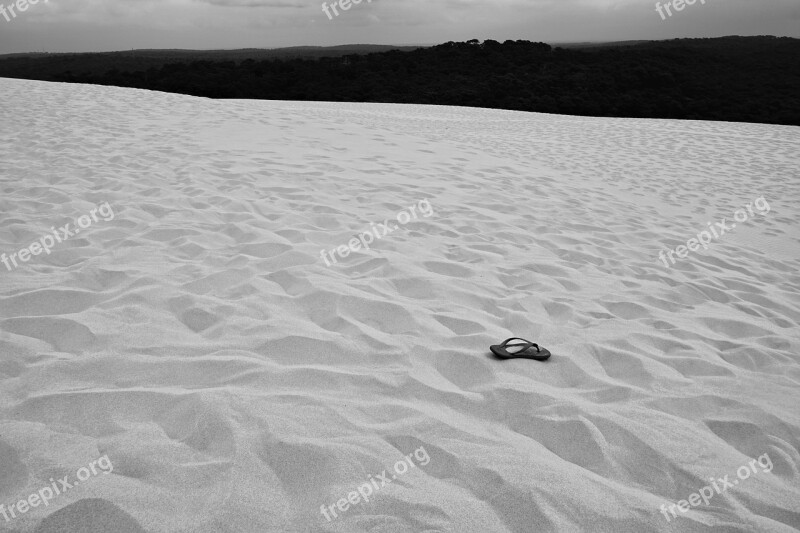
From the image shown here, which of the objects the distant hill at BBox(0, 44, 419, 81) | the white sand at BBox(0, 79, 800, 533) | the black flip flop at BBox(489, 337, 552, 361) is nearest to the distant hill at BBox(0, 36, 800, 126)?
the distant hill at BBox(0, 44, 419, 81)

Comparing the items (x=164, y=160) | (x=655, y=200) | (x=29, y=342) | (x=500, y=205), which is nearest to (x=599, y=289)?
(x=500, y=205)

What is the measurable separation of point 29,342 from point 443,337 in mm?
1929

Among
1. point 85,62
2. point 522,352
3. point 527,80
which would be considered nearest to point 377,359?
point 522,352

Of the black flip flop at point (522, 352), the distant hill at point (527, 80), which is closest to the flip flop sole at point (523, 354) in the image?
the black flip flop at point (522, 352)

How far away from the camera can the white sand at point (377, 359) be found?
167 cm

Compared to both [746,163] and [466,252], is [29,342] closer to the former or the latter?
[466,252]

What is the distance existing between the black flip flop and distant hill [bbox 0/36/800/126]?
104ft

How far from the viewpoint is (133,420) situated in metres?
1.89

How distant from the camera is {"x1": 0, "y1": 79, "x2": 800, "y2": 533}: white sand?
1666 mm

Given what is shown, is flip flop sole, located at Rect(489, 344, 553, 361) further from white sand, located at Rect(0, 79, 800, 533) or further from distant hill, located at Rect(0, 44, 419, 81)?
distant hill, located at Rect(0, 44, 419, 81)

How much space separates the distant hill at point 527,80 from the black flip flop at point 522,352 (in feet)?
104

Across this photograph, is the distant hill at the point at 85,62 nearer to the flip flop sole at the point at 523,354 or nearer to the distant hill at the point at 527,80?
the distant hill at the point at 527,80

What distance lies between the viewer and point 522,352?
252 cm

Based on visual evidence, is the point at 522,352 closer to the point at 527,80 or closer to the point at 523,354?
the point at 523,354
